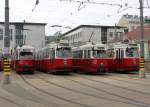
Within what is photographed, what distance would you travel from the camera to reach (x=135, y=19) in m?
92.6

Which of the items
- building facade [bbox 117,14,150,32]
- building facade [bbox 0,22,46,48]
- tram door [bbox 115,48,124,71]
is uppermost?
building facade [bbox 117,14,150,32]

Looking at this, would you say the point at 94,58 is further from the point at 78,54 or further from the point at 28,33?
the point at 28,33

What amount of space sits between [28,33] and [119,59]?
45.3 meters

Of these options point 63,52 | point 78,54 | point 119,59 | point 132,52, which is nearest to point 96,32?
point 78,54

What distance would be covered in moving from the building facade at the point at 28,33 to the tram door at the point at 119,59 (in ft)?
137

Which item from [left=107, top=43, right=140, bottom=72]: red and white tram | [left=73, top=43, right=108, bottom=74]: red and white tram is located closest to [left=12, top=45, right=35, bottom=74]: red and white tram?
[left=73, top=43, right=108, bottom=74]: red and white tram

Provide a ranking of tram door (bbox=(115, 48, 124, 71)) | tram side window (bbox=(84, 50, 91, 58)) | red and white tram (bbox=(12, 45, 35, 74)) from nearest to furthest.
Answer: tram side window (bbox=(84, 50, 91, 58))
red and white tram (bbox=(12, 45, 35, 74))
tram door (bbox=(115, 48, 124, 71))

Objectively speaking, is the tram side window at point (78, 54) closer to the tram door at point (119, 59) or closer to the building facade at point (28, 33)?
the tram door at point (119, 59)

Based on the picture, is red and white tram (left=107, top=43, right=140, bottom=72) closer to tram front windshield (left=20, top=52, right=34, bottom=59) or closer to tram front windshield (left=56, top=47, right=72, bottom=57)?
tram front windshield (left=56, top=47, right=72, bottom=57)

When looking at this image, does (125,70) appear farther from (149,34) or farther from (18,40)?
(18,40)

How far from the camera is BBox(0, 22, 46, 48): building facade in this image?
249ft

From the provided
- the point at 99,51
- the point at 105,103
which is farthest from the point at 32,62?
the point at 105,103

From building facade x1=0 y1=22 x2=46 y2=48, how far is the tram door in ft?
137

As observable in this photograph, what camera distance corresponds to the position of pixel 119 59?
1358 inches
